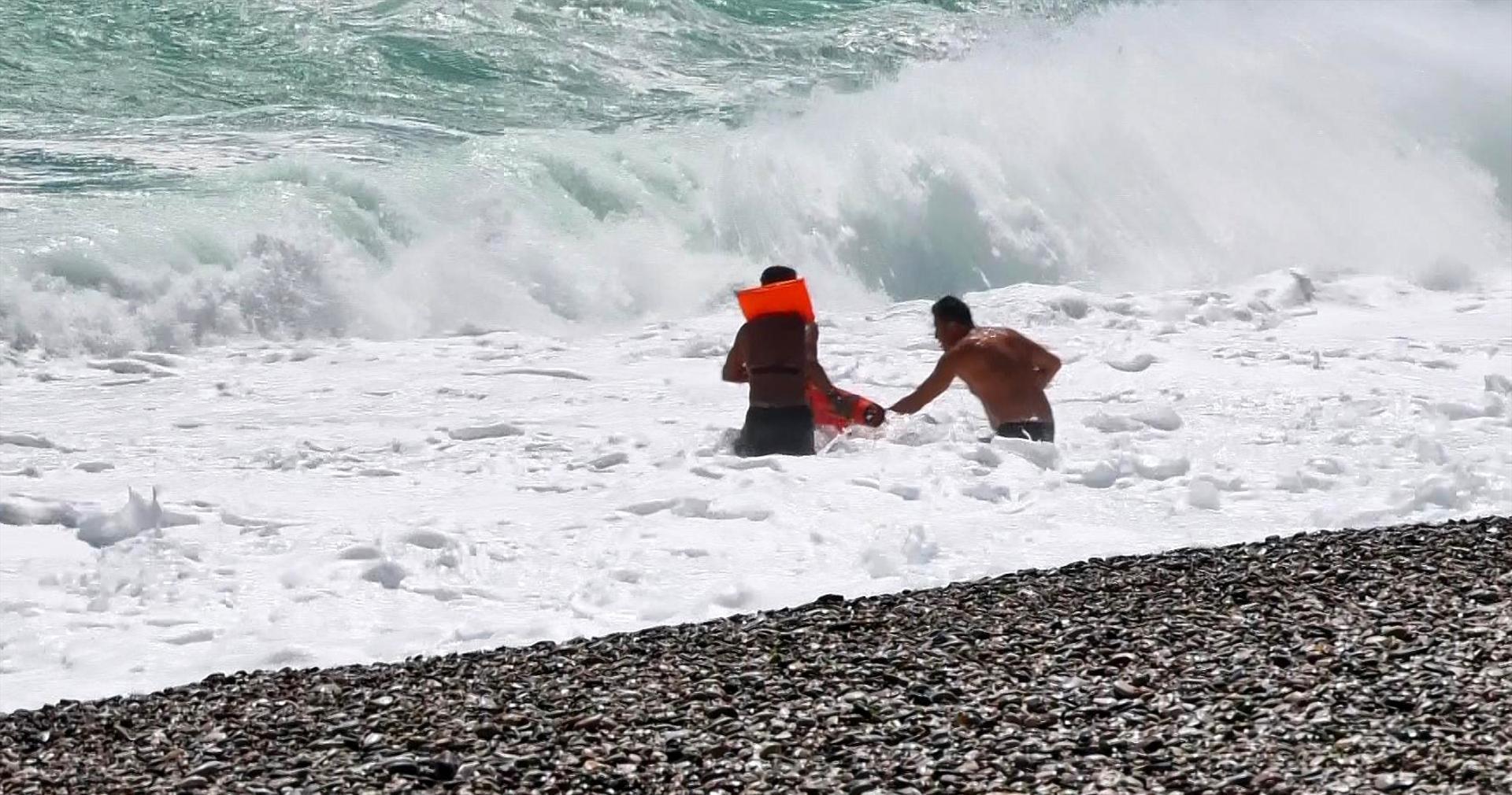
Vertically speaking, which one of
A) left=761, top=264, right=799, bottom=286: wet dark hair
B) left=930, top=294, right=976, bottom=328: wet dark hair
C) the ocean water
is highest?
left=761, top=264, right=799, bottom=286: wet dark hair

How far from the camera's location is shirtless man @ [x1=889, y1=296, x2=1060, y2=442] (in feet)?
29.0

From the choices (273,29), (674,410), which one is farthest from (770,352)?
(273,29)

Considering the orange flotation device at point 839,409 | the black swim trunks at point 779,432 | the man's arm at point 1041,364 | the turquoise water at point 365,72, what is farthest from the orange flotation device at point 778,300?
the turquoise water at point 365,72

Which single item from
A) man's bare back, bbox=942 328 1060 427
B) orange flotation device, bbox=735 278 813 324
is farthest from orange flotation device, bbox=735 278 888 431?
man's bare back, bbox=942 328 1060 427

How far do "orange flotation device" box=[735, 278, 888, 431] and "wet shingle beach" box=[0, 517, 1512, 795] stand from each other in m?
3.32

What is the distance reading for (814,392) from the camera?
9102 mm

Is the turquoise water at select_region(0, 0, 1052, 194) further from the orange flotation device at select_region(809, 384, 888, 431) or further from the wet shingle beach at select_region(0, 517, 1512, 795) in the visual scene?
the wet shingle beach at select_region(0, 517, 1512, 795)

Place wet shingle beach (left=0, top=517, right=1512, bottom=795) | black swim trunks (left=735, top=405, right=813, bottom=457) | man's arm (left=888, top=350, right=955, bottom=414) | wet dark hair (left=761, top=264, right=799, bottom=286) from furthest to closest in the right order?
wet dark hair (left=761, top=264, right=799, bottom=286) < black swim trunks (left=735, top=405, right=813, bottom=457) < man's arm (left=888, top=350, right=955, bottom=414) < wet shingle beach (left=0, top=517, right=1512, bottom=795)

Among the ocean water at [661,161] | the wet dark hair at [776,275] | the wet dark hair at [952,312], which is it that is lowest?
A: the ocean water at [661,161]

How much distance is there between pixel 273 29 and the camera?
20.3m

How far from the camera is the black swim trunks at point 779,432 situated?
8.91m

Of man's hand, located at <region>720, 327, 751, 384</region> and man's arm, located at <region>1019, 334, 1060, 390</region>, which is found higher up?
man's arm, located at <region>1019, 334, 1060, 390</region>

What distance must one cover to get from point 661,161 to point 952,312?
8.50 metres

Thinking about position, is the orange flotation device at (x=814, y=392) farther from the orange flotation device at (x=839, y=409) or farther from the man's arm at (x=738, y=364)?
the man's arm at (x=738, y=364)
